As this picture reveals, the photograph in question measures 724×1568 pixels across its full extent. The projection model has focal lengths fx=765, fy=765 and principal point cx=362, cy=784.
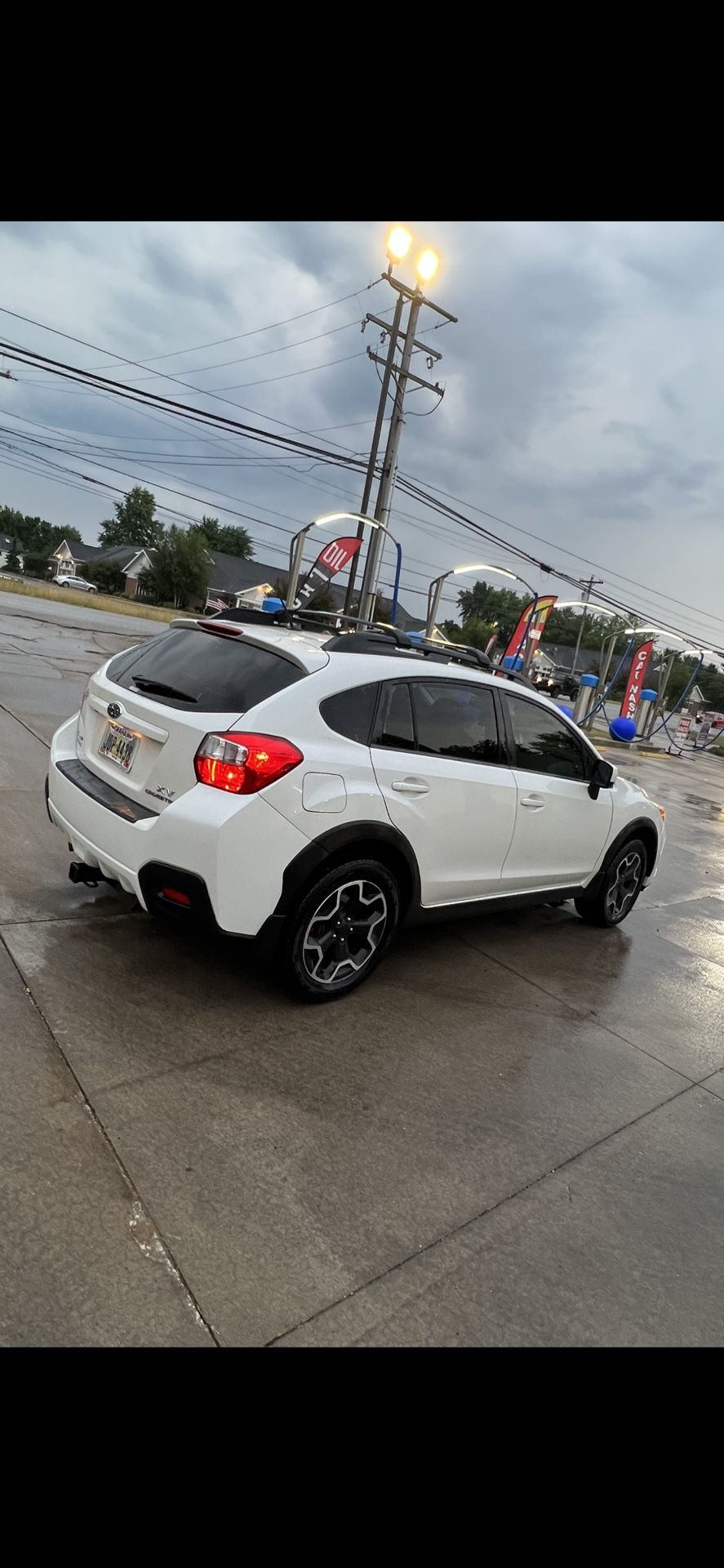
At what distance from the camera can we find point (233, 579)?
79.1 m

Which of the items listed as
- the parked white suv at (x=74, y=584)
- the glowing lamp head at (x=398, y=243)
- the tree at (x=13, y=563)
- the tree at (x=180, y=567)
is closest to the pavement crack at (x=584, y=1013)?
the glowing lamp head at (x=398, y=243)

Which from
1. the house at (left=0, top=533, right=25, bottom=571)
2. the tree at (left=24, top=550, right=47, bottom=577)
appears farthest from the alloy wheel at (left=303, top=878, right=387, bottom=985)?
the house at (left=0, top=533, right=25, bottom=571)

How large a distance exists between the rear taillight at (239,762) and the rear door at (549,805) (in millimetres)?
1652

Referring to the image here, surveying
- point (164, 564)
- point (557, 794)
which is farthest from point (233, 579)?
point (557, 794)

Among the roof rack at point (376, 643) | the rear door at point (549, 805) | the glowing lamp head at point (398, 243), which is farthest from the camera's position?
the glowing lamp head at point (398, 243)

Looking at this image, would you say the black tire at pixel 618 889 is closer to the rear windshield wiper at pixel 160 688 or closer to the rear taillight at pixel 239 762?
the rear taillight at pixel 239 762

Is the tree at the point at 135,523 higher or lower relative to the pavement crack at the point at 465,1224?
higher

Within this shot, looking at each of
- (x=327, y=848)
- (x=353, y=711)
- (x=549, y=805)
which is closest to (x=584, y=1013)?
(x=549, y=805)

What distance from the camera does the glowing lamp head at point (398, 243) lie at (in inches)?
502

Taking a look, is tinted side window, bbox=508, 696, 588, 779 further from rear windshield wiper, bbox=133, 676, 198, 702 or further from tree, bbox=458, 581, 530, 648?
tree, bbox=458, 581, 530, 648

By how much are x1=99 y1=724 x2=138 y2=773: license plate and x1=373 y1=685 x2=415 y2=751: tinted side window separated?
1036mm

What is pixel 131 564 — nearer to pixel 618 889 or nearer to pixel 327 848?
pixel 618 889
